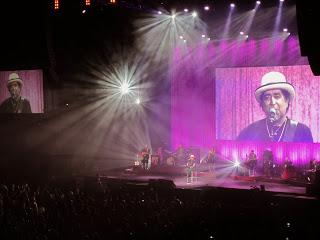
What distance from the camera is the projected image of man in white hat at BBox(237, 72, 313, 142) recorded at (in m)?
16.6

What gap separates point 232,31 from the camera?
17047 mm

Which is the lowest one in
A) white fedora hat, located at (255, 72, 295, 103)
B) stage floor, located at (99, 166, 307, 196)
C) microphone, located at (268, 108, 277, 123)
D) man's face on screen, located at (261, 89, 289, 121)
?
stage floor, located at (99, 166, 307, 196)

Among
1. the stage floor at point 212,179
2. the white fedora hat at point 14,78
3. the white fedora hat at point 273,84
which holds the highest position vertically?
the white fedora hat at point 14,78

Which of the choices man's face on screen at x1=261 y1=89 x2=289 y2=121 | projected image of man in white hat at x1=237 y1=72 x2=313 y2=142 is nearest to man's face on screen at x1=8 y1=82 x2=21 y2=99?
projected image of man in white hat at x1=237 y1=72 x2=313 y2=142

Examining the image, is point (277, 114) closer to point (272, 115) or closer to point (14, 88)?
point (272, 115)

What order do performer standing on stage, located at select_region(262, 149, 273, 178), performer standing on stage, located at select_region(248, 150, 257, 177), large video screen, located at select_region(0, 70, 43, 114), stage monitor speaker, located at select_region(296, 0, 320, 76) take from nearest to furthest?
stage monitor speaker, located at select_region(296, 0, 320, 76) < performer standing on stage, located at select_region(262, 149, 273, 178) < performer standing on stage, located at select_region(248, 150, 257, 177) < large video screen, located at select_region(0, 70, 43, 114)

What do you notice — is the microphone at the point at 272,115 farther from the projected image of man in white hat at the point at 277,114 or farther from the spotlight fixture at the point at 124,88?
the spotlight fixture at the point at 124,88

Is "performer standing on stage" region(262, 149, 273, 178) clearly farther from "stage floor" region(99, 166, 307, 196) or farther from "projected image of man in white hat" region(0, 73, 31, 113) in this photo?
"projected image of man in white hat" region(0, 73, 31, 113)

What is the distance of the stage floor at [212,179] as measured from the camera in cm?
1348

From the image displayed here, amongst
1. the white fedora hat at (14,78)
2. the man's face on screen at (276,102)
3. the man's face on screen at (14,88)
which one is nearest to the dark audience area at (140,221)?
the man's face on screen at (276,102)

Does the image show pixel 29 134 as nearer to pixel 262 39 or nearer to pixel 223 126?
pixel 223 126

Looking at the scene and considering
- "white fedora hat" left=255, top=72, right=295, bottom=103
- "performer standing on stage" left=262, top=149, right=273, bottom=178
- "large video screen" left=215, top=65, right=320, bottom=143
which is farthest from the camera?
"white fedora hat" left=255, top=72, right=295, bottom=103

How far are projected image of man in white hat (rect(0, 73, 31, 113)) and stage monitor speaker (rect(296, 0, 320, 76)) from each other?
17382 millimetres

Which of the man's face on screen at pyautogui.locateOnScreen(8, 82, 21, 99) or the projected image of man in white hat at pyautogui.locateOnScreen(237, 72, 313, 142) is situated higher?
the man's face on screen at pyautogui.locateOnScreen(8, 82, 21, 99)
